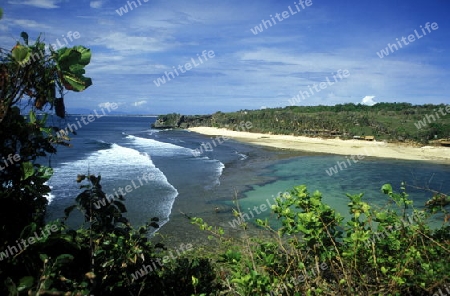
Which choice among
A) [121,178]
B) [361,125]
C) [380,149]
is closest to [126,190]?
[121,178]

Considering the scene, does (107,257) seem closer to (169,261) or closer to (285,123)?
(169,261)

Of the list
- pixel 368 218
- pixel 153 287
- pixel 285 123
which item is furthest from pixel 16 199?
pixel 285 123

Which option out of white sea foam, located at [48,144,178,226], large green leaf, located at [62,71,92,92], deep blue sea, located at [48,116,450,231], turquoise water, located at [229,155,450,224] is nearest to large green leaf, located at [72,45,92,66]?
large green leaf, located at [62,71,92,92]

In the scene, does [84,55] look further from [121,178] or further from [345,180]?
[345,180]

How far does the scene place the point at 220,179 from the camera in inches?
902

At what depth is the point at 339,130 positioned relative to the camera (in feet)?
179

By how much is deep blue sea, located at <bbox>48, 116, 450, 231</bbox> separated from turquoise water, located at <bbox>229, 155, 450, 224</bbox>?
0.05 metres

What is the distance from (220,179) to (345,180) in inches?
345

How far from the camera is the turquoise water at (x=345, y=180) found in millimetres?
17359

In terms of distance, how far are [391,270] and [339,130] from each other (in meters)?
54.7

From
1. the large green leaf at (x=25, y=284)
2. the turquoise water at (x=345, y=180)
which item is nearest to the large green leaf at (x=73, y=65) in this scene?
the large green leaf at (x=25, y=284)

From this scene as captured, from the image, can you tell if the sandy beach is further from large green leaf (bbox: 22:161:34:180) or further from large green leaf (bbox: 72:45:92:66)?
large green leaf (bbox: 22:161:34:180)

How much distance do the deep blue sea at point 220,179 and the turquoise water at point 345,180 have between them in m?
0.05

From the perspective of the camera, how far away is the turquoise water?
57.0 feet
